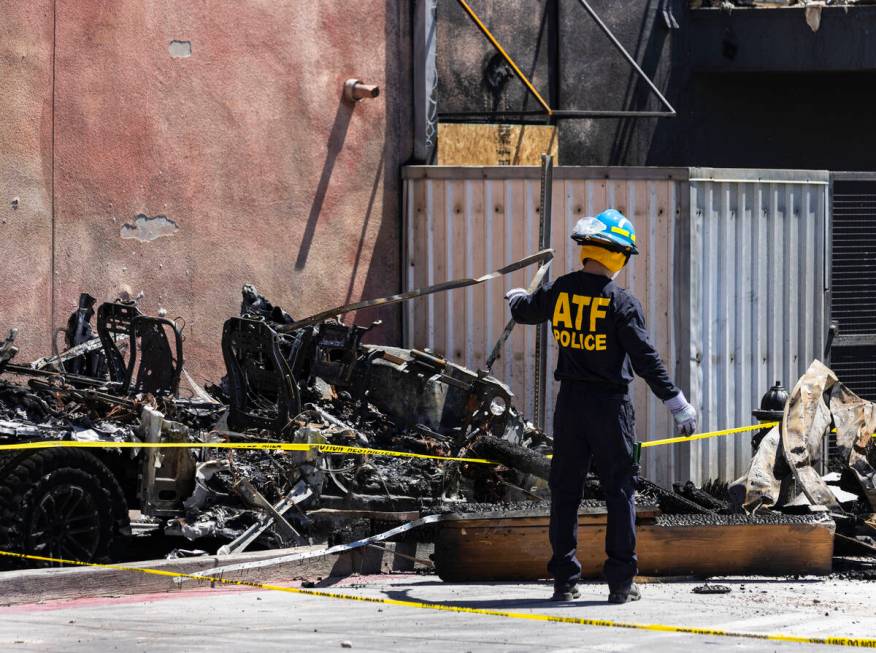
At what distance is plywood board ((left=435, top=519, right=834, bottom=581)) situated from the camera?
863 cm

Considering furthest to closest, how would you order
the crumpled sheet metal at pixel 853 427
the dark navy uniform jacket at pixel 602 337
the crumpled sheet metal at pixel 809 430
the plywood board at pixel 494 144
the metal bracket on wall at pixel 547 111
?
the metal bracket on wall at pixel 547 111 → the plywood board at pixel 494 144 → the crumpled sheet metal at pixel 853 427 → the crumpled sheet metal at pixel 809 430 → the dark navy uniform jacket at pixel 602 337

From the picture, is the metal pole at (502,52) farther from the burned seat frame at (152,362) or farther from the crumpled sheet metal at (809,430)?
the burned seat frame at (152,362)

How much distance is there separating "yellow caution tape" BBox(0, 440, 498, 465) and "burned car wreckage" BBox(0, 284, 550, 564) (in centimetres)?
5

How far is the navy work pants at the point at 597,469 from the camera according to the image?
25.5 ft

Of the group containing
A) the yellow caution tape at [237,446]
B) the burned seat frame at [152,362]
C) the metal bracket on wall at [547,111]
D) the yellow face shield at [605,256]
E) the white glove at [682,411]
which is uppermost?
the metal bracket on wall at [547,111]

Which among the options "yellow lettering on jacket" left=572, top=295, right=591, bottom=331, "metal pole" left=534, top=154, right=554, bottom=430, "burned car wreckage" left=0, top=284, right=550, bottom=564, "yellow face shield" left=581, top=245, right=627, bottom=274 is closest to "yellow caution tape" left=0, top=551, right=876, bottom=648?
"burned car wreckage" left=0, top=284, right=550, bottom=564

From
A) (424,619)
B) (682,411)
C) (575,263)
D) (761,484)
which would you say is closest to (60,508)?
(424,619)

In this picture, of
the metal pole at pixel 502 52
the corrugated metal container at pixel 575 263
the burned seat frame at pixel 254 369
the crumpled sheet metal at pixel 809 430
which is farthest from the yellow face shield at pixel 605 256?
the metal pole at pixel 502 52

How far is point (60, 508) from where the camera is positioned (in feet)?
28.9

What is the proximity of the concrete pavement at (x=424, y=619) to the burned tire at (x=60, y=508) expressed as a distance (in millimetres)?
711

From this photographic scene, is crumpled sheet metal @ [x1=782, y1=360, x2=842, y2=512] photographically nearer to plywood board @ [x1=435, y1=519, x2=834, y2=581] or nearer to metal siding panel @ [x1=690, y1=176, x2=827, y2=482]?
plywood board @ [x1=435, y1=519, x2=834, y2=581]

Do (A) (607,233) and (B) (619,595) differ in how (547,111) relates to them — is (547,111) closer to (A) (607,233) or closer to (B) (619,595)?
(A) (607,233)

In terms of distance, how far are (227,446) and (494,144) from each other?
22.5 ft

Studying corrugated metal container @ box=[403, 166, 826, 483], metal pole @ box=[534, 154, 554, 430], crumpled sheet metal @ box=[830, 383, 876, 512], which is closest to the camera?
crumpled sheet metal @ box=[830, 383, 876, 512]
